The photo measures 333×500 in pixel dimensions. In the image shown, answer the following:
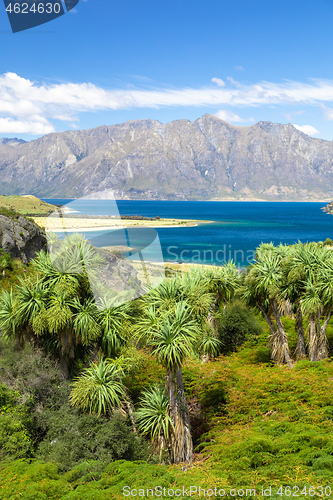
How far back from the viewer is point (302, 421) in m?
12.4

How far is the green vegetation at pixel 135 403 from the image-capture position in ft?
30.7

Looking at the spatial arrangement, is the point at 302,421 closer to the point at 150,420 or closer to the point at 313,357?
the point at 150,420

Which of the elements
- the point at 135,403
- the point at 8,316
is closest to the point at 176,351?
the point at 135,403

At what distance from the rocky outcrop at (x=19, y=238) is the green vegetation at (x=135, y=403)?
3050cm

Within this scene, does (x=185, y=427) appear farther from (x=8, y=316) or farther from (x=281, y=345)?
(x=281, y=345)

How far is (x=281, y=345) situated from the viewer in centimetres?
2006

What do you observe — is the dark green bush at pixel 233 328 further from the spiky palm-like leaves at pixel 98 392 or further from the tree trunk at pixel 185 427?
the spiky palm-like leaves at pixel 98 392

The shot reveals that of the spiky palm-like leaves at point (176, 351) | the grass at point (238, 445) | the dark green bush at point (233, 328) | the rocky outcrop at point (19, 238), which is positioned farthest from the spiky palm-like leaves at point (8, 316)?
the rocky outcrop at point (19, 238)

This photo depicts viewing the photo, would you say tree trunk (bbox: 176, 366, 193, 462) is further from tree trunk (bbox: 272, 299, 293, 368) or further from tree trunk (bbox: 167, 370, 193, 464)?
tree trunk (bbox: 272, 299, 293, 368)

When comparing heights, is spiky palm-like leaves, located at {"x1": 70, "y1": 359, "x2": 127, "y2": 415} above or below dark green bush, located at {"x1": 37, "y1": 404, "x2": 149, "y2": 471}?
above

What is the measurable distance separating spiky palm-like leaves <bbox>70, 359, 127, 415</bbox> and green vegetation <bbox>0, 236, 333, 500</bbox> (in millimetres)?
50

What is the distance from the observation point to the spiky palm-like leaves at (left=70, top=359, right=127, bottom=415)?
40.5 ft

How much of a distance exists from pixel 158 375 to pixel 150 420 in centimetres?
446

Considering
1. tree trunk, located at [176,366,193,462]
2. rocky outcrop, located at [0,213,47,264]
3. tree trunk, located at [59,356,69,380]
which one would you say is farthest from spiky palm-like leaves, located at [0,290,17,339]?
rocky outcrop, located at [0,213,47,264]
